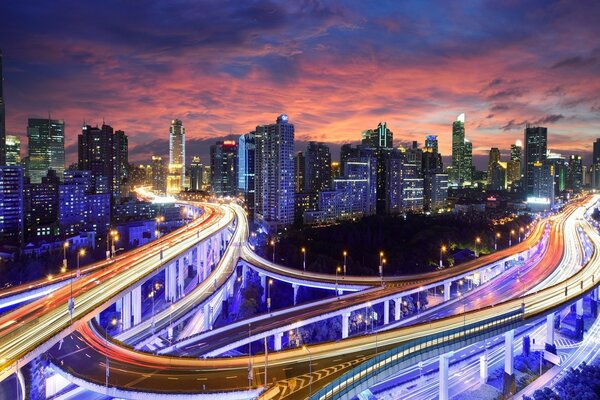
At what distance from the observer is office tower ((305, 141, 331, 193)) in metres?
132

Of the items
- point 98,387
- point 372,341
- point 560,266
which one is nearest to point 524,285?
point 560,266

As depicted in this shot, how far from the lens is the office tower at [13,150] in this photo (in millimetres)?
132000

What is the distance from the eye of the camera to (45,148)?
153 m

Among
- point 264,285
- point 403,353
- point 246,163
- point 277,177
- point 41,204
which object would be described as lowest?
point 264,285

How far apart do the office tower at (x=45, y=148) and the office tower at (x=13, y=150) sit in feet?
34.9

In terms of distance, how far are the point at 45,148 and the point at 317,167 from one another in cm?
9466

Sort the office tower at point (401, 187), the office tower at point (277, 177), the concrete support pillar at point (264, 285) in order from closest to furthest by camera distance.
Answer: the concrete support pillar at point (264, 285)
the office tower at point (277, 177)
the office tower at point (401, 187)

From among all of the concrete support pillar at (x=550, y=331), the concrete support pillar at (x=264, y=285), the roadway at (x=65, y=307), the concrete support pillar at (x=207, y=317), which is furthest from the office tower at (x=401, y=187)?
the concrete support pillar at (x=207, y=317)

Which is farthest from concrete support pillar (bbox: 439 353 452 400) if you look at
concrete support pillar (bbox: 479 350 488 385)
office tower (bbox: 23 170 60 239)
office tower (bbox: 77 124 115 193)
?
office tower (bbox: 77 124 115 193)

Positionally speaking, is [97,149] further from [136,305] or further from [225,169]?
[136,305]

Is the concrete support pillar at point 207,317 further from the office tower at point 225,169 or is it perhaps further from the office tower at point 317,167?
the office tower at point 225,169

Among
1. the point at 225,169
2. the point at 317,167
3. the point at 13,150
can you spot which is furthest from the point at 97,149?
the point at 317,167

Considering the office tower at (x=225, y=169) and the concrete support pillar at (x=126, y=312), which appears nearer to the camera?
the concrete support pillar at (x=126, y=312)

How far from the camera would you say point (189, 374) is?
2033 cm
